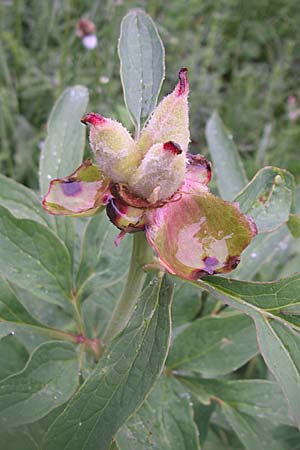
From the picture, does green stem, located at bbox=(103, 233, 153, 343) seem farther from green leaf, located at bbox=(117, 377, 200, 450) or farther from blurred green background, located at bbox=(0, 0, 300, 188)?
blurred green background, located at bbox=(0, 0, 300, 188)

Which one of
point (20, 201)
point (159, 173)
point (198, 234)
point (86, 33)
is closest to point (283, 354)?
point (198, 234)

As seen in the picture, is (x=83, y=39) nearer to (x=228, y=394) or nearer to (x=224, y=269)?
(x=228, y=394)

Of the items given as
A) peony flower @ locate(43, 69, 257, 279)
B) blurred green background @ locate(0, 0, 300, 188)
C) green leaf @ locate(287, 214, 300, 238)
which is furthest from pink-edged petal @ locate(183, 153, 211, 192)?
A: blurred green background @ locate(0, 0, 300, 188)

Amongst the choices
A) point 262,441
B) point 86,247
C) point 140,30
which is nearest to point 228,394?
point 262,441

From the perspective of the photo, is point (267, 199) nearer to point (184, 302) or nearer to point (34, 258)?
point (184, 302)

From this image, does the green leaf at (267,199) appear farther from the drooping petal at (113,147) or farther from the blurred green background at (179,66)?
the blurred green background at (179,66)

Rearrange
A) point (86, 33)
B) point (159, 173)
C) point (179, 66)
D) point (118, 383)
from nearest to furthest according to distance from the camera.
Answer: point (159, 173), point (118, 383), point (86, 33), point (179, 66)

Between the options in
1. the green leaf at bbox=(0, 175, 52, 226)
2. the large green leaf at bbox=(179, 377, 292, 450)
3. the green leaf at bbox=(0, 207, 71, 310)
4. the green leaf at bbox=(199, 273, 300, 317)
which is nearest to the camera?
the green leaf at bbox=(199, 273, 300, 317)
